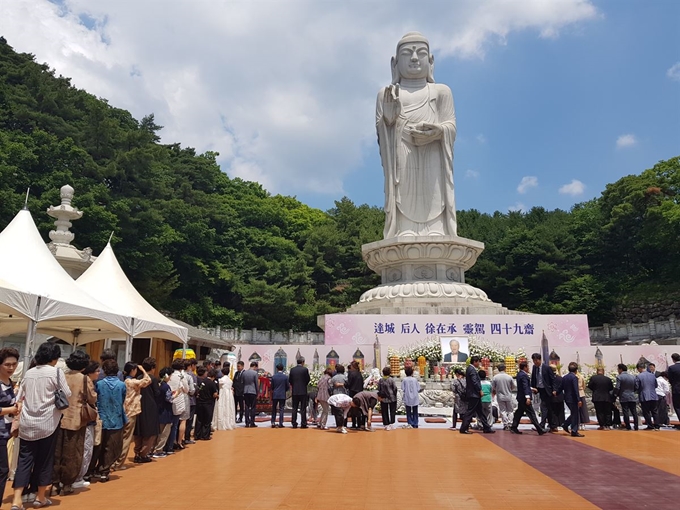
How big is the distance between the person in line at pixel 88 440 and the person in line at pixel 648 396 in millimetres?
7952

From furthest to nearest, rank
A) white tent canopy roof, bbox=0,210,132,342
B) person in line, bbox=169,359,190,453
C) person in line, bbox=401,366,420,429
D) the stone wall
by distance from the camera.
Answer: the stone wall
person in line, bbox=401,366,420,429
person in line, bbox=169,359,190,453
white tent canopy roof, bbox=0,210,132,342

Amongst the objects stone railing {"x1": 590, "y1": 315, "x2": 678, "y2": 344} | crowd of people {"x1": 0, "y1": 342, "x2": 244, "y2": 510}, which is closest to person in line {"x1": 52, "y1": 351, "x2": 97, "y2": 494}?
crowd of people {"x1": 0, "y1": 342, "x2": 244, "y2": 510}

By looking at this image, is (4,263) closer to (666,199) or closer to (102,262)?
(102,262)

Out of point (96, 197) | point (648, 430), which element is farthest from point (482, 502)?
point (96, 197)

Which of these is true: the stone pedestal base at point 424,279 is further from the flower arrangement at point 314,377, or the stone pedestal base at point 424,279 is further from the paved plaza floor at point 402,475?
the paved plaza floor at point 402,475

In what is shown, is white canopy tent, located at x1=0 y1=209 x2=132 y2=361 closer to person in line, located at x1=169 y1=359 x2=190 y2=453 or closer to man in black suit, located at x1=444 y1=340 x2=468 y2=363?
person in line, located at x1=169 y1=359 x2=190 y2=453

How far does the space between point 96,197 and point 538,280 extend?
21376mm

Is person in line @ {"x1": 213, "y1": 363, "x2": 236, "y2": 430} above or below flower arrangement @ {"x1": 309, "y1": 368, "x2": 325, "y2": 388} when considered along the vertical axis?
below

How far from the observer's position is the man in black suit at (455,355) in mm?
11938

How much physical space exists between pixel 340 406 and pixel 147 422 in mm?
3168

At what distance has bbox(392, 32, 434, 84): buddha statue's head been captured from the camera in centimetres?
1683

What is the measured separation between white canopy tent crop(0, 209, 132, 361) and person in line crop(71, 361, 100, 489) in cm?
143

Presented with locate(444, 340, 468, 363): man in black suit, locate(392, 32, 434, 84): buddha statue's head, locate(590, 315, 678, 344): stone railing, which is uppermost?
locate(392, 32, 434, 84): buddha statue's head

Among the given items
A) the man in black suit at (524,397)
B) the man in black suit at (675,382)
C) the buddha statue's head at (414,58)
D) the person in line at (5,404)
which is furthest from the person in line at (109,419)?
the buddha statue's head at (414,58)
